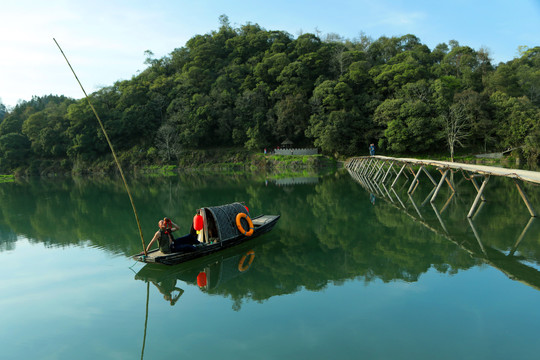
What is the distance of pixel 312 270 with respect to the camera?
355 inches

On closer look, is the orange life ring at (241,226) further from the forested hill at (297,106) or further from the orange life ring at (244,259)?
the forested hill at (297,106)

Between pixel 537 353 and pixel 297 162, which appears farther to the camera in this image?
pixel 297 162

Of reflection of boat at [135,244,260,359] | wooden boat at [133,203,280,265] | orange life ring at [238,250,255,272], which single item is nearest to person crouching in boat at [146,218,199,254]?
wooden boat at [133,203,280,265]

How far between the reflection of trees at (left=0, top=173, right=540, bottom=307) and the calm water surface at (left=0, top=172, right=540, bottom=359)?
8 cm

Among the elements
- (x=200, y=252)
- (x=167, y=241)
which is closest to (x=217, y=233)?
(x=200, y=252)

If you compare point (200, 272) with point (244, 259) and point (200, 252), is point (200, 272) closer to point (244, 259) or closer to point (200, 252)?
point (200, 252)

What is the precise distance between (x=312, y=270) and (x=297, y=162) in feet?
126

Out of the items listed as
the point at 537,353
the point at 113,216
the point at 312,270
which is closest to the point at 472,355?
the point at 537,353

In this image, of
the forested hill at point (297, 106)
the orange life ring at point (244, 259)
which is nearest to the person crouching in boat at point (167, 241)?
the orange life ring at point (244, 259)

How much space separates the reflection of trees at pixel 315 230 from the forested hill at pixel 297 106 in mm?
21857

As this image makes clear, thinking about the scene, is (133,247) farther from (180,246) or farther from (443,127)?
(443,127)

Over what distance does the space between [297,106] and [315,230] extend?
40107mm

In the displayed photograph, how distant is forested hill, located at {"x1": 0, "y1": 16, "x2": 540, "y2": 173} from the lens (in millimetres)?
42375

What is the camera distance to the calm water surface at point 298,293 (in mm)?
5707
